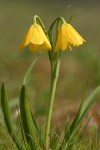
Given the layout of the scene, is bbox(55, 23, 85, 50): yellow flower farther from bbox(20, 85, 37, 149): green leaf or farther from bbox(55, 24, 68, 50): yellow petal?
bbox(20, 85, 37, 149): green leaf

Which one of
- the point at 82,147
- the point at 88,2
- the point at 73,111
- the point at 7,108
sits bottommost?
the point at 88,2

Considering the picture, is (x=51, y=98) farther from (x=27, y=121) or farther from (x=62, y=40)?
(x=62, y=40)

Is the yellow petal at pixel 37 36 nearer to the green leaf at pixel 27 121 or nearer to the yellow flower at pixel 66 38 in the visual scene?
the yellow flower at pixel 66 38

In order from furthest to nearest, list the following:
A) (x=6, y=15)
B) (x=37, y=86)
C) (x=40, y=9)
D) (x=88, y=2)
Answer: (x=88, y=2)
(x=40, y=9)
(x=6, y=15)
(x=37, y=86)

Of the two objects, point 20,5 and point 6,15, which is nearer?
point 6,15

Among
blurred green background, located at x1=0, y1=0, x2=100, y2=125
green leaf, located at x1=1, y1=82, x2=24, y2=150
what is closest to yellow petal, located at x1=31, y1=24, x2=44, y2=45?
blurred green background, located at x1=0, y1=0, x2=100, y2=125

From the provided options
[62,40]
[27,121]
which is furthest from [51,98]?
[62,40]

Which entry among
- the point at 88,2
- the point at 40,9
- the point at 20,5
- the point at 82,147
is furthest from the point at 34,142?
the point at 88,2

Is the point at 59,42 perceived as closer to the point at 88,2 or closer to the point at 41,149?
the point at 41,149

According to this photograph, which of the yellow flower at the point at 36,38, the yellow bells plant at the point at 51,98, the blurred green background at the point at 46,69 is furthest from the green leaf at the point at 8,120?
the blurred green background at the point at 46,69
